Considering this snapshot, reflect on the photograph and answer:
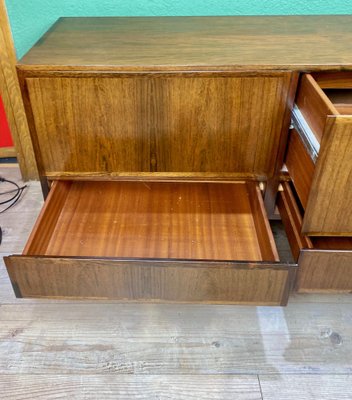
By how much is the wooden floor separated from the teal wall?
78cm

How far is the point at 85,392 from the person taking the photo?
0.79 m

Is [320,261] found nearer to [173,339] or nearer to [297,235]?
[297,235]

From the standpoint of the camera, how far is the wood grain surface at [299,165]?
2.48ft

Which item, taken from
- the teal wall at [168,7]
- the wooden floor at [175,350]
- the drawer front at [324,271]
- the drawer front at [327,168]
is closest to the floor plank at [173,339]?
the wooden floor at [175,350]

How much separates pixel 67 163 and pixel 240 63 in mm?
449

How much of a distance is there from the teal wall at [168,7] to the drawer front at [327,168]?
0.42 meters

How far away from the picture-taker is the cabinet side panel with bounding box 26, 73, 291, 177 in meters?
0.79

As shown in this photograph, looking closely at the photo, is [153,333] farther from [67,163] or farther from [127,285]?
[67,163]

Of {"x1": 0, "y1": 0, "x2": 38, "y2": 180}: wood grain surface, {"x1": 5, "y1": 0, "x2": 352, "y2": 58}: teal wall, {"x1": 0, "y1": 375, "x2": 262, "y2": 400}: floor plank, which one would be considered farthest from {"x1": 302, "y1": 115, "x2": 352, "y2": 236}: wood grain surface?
{"x1": 0, "y1": 0, "x2": 38, "y2": 180}: wood grain surface

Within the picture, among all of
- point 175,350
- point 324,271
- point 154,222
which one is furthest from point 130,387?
point 324,271

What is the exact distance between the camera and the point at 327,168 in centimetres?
70

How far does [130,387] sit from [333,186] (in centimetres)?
57

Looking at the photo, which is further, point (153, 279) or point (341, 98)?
point (341, 98)

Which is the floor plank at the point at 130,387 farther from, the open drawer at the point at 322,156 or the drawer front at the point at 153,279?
the open drawer at the point at 322,156
